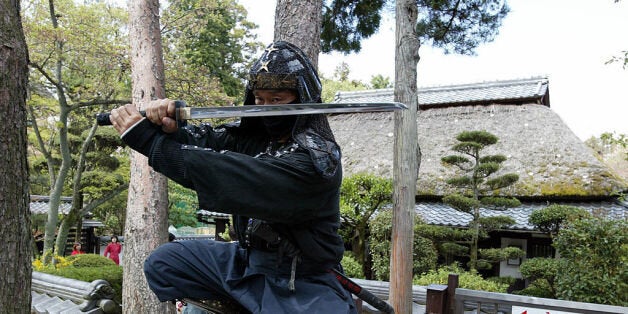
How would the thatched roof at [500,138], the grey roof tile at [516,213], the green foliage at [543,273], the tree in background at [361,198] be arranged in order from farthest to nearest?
the thatched roof at [500,138] < the grey roof tile at [516,213] < the tree in background at [361,198] < the green foliage at [543,273]

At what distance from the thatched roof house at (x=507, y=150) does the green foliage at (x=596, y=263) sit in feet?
10.7

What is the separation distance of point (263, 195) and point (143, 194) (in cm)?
559

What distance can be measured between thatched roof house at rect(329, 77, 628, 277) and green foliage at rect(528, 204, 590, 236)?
1028 mm

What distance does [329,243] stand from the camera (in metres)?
2.20

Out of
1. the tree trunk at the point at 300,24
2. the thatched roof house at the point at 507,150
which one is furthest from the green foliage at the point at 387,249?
the tree trunk at the point at 300,24

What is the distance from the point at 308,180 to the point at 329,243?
1.39 ft

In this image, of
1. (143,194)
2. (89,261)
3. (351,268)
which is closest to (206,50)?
(89,261)

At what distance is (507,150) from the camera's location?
50.1ft

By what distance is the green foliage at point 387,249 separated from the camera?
36.3 feet

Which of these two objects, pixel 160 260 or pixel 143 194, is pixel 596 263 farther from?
pixel 160 260

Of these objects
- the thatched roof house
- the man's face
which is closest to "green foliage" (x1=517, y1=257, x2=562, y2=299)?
the thatched roof house

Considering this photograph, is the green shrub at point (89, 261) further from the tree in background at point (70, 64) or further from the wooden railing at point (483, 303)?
the wooden railing at point (483, 303)

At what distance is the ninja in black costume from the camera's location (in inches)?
72.7

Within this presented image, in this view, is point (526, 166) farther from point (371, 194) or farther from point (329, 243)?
point (329, 243)
